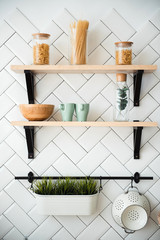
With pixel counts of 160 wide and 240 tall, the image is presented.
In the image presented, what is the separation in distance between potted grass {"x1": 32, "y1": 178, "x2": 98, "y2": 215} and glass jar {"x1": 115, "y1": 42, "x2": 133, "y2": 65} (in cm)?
66

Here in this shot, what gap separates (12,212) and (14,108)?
599mm

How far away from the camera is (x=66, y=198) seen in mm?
1477

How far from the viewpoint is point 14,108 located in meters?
1.58

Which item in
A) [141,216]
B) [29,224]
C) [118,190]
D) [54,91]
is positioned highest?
[54,91]

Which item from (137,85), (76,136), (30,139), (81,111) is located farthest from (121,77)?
(30,139)

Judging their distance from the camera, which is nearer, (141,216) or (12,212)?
(141,216)

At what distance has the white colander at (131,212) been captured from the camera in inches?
58.0

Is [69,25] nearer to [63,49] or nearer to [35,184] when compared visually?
[63,49]

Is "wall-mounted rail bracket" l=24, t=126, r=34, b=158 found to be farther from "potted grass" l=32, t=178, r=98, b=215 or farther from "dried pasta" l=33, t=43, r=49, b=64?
"dried pasta" l=33, t=43, r=49, b=64

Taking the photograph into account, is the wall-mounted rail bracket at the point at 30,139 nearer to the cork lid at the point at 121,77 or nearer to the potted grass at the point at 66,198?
the potted grass at the point at 66,198

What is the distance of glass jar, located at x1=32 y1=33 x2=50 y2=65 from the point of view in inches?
55.4

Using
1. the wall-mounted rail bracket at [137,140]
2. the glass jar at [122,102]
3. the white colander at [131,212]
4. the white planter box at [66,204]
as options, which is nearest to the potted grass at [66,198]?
the white planter box at [66,204]

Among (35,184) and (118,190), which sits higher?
(35,184)

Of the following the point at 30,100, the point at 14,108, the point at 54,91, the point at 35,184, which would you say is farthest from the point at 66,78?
the point at 35,184
